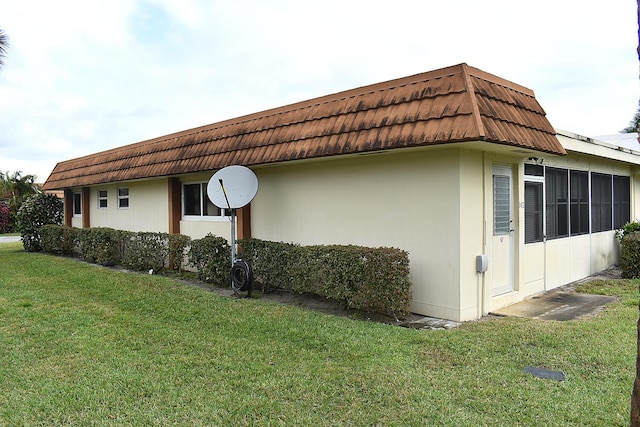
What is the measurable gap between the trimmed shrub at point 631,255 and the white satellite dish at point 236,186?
754cm

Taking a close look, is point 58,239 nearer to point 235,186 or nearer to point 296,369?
point 235,186

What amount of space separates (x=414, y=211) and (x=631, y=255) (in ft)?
18.3

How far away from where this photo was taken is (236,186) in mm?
8477

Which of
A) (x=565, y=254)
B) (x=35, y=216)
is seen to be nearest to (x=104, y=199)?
(x=35, y=216)

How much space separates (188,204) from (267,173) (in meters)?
3.38

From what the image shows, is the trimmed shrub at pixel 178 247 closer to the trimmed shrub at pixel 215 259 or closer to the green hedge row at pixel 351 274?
the trimmed shrub at pixel 215 259

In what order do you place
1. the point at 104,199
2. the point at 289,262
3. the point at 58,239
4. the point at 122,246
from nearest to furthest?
1. the point at 289,262
2. the point at 122,246
3. the point at 58,239
4. the point at 104,199

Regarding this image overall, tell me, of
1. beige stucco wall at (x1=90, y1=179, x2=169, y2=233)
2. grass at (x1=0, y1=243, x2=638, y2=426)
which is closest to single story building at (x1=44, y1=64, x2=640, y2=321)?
grass at (x1=0, y1=243, x2=638, y2=426)

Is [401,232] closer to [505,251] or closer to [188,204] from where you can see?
[505,251]

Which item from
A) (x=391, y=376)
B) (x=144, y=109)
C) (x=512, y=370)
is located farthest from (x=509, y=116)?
(x=144, y=109)

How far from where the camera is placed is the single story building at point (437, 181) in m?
6.13

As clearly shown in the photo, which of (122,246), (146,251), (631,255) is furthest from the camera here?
(122,246)

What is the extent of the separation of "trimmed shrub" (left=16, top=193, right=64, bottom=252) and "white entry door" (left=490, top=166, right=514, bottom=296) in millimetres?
16315

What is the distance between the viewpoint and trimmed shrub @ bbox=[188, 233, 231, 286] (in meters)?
8.94
